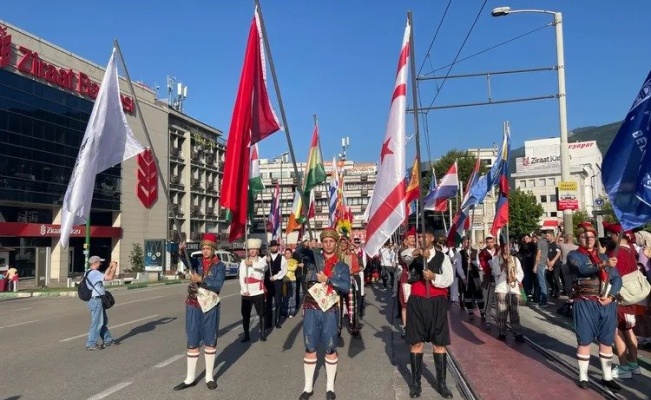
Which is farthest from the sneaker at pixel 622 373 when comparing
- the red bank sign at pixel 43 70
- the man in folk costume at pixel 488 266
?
the red bank sign at pixel 43 70

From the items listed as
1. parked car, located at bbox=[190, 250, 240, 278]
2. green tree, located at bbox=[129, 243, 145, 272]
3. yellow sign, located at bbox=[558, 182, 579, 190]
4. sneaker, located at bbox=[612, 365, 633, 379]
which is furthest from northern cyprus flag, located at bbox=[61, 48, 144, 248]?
green tree, located at bbox=[129, 243, 145, 272]

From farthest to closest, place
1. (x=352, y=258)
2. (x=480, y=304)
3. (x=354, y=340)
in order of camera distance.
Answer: (x=480, y=304), (x=352, y=258), (x=354, y=340)

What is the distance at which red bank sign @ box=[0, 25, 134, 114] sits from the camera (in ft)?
117

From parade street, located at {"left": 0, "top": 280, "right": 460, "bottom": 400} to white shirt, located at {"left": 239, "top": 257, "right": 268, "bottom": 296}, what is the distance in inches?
37.8

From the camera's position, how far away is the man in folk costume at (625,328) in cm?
694

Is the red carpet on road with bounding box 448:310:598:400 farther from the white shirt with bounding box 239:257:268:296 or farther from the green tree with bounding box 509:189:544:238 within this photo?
the green tree with bounding box 509:189:544:238

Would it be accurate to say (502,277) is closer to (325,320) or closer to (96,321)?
(325,320)

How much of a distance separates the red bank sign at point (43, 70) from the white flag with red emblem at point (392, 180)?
1289 inches

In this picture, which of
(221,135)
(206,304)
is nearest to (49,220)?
(221,135)

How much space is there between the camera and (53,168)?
40.3 m

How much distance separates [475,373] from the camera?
7.33 metres

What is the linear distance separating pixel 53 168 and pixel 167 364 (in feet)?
120

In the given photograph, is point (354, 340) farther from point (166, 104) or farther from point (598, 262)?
point (166, 104)

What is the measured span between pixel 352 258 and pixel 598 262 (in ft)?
17.7
